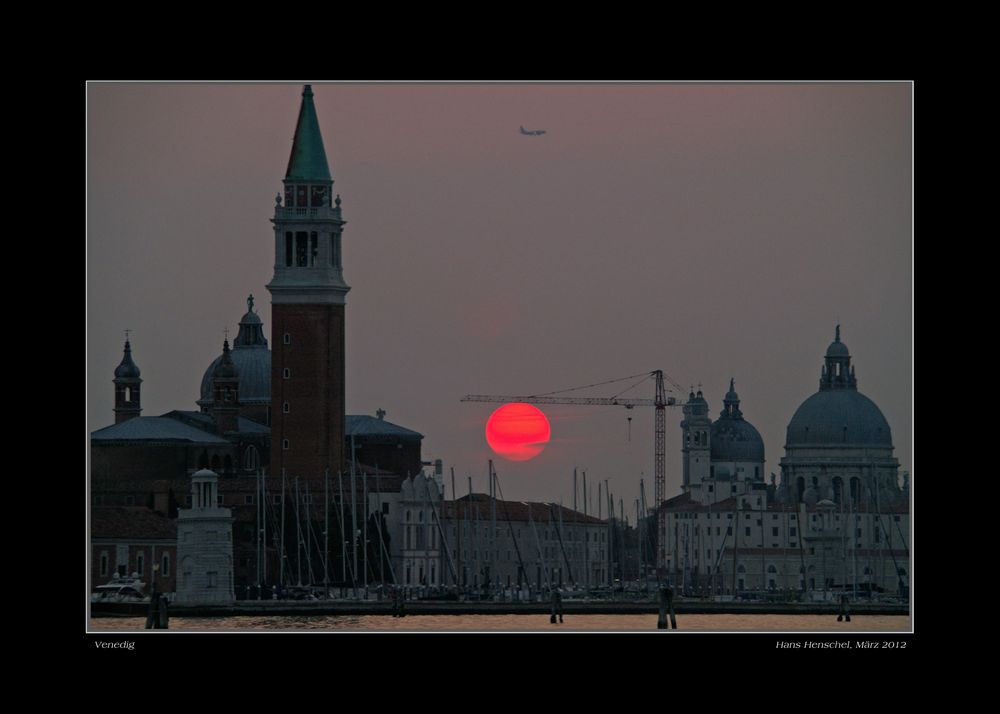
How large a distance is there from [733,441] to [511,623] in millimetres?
44503

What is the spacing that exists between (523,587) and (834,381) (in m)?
30.0

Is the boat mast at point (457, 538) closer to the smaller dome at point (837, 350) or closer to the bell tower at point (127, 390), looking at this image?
the bell tower at point (127, 390)

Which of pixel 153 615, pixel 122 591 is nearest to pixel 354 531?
pixel 122 591

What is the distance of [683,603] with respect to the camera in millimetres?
57656

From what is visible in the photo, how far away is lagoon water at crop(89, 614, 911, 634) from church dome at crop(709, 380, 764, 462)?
125ft

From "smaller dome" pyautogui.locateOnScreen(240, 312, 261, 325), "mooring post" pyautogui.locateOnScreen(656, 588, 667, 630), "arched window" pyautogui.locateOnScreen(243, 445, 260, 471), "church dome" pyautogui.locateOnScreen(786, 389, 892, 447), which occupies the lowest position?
"mooring post" pyautogui.locateOnScreen(656, 588, 667, 630)

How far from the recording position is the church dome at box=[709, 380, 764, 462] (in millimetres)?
94500

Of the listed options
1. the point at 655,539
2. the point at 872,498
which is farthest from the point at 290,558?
the point at 872,498

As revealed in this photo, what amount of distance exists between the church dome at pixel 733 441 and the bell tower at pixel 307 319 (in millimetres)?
35303

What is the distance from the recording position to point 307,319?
60281 millimetres

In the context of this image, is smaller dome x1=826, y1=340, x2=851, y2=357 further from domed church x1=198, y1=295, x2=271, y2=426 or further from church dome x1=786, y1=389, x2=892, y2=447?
domed church x1=198, y1=295, x2=271, y2=426

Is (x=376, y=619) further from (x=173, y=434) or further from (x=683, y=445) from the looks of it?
(x=683, y=445)

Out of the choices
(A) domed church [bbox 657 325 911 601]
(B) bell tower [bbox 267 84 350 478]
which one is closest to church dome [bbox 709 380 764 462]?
(A) domed church [bbox 657 325 911 601]
